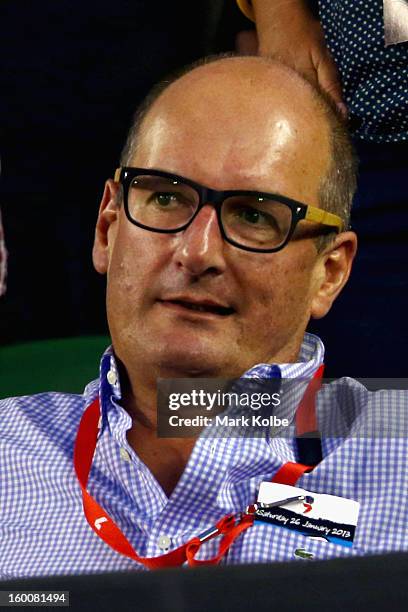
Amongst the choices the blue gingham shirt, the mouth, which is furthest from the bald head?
the blue gingham shirt

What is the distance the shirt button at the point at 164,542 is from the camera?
117 cm

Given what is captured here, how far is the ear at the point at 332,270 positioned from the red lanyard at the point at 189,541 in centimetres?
10

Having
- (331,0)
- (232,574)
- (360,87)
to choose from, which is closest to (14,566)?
(232,574)

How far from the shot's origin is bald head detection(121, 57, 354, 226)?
4.22 ft

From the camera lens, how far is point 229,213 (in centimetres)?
126

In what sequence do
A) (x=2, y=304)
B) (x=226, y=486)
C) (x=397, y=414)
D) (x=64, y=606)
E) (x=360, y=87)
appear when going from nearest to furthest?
(x=64, y=606) < (x=226, y=486) < (x=397, y=414) < (x=360, y=87) < (x=2, y=304)

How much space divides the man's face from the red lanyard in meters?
0.11

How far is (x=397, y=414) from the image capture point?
1.33 m

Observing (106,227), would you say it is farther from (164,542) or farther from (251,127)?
(164,542)

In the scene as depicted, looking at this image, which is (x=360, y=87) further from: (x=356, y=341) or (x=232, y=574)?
(x=232, y=574)

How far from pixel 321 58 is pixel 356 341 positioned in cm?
54

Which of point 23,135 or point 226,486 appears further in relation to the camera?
point 23,135

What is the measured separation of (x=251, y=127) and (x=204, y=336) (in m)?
0.32

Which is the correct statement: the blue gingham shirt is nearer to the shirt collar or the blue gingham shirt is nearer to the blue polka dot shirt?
the shirt collar
